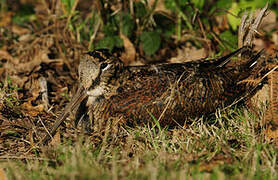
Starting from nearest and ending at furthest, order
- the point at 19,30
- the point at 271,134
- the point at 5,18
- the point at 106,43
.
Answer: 1. the point at 271,134
2. the point at 106,43
3. the point at 19,30
4. the point at 5,18

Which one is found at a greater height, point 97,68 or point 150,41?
point 150,41

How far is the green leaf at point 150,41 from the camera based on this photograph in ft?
16.2

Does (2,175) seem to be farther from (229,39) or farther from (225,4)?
(225,4)

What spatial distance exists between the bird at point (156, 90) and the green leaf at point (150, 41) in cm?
109

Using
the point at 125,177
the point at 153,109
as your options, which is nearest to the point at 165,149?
the point at 153,109

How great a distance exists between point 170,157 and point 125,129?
0.77 m

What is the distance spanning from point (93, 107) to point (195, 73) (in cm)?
119

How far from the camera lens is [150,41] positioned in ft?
16.3

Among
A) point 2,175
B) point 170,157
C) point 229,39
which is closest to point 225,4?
point 229,39

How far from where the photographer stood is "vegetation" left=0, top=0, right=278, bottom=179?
2668mm

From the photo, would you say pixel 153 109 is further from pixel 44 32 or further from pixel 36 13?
pixel 36 13

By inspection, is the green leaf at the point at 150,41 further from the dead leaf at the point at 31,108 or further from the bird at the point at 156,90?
the dead leaf at the point at 31,108

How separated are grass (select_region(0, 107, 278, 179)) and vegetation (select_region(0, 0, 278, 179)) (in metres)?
0.01

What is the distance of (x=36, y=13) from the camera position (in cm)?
588
